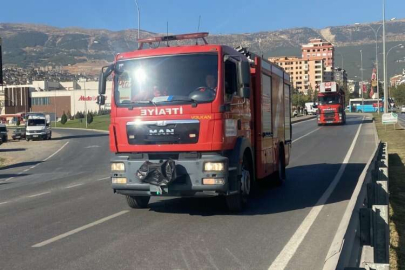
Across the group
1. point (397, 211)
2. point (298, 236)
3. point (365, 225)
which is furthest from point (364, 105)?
point (365, 225)

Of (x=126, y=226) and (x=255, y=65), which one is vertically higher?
(x=255, y=65)

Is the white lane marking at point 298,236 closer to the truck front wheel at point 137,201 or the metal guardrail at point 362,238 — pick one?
the metal guardrail at point 362,238

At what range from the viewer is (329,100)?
46.6m

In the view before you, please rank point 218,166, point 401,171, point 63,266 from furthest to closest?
point 401,171 < point 218,166 < point 63,266

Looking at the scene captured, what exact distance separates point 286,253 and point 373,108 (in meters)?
97.4

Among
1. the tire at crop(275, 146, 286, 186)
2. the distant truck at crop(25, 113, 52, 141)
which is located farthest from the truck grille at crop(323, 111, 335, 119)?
the tire at crop(275, 146, 286, 186)

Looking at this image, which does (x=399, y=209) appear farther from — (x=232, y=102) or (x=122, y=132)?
(x=122, y=132)

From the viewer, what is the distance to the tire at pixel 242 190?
28.6ft

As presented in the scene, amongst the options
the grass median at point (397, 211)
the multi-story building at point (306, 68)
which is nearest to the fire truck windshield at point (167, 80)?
the grass median at point (397, 211)

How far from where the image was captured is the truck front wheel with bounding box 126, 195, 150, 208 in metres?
9.54

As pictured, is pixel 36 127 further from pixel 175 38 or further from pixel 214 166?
pixel 214 166

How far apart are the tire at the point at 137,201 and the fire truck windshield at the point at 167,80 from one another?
1.89 meters

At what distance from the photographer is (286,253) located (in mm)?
6281

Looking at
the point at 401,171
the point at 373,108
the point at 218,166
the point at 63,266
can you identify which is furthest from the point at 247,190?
the point at 373,108
